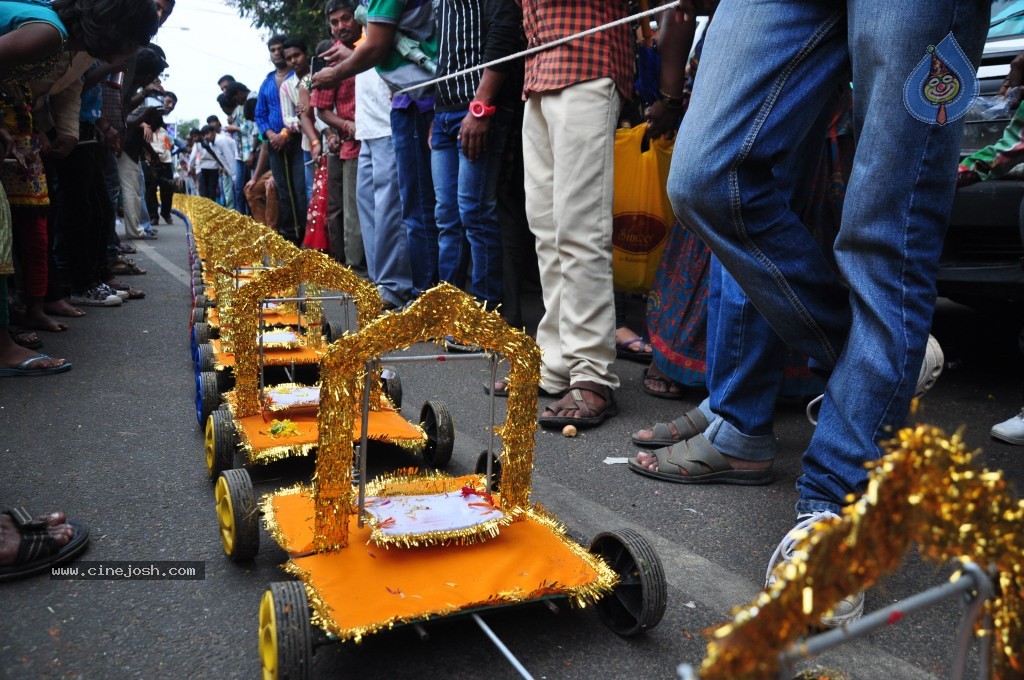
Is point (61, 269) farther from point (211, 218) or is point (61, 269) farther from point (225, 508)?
point (225, 508)

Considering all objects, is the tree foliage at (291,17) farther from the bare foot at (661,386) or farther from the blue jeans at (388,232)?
the bare foot at (661,386)

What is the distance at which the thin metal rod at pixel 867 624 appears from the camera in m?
0.78

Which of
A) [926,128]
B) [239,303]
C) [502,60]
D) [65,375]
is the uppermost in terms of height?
[502,60]

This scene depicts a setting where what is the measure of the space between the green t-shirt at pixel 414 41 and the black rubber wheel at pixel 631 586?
4.15 metres

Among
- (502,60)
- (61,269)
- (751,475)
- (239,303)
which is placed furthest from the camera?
(61,269)

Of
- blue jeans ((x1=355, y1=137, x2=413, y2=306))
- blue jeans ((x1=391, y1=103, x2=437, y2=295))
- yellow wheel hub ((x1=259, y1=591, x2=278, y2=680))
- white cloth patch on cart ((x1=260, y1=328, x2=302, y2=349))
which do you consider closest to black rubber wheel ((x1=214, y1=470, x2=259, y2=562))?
yellow wheel hub ((x1=259, y1=591, x2=278, y2=680))

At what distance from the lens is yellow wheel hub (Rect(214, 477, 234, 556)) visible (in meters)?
2.20

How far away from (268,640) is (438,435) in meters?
1.40

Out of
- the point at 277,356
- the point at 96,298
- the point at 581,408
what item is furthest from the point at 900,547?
the point at 96,298

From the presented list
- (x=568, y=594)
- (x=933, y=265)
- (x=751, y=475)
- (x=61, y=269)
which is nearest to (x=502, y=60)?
(x=751, y=475)

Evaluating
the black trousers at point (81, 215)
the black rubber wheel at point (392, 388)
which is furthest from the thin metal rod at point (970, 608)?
the black trousers at point (81, 215)

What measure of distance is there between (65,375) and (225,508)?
8.19 ft

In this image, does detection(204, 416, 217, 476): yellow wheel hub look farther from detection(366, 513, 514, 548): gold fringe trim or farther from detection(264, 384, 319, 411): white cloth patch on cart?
detection(366, 513, 514, 548): gold fringe trim

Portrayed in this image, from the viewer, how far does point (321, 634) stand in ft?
5.40
